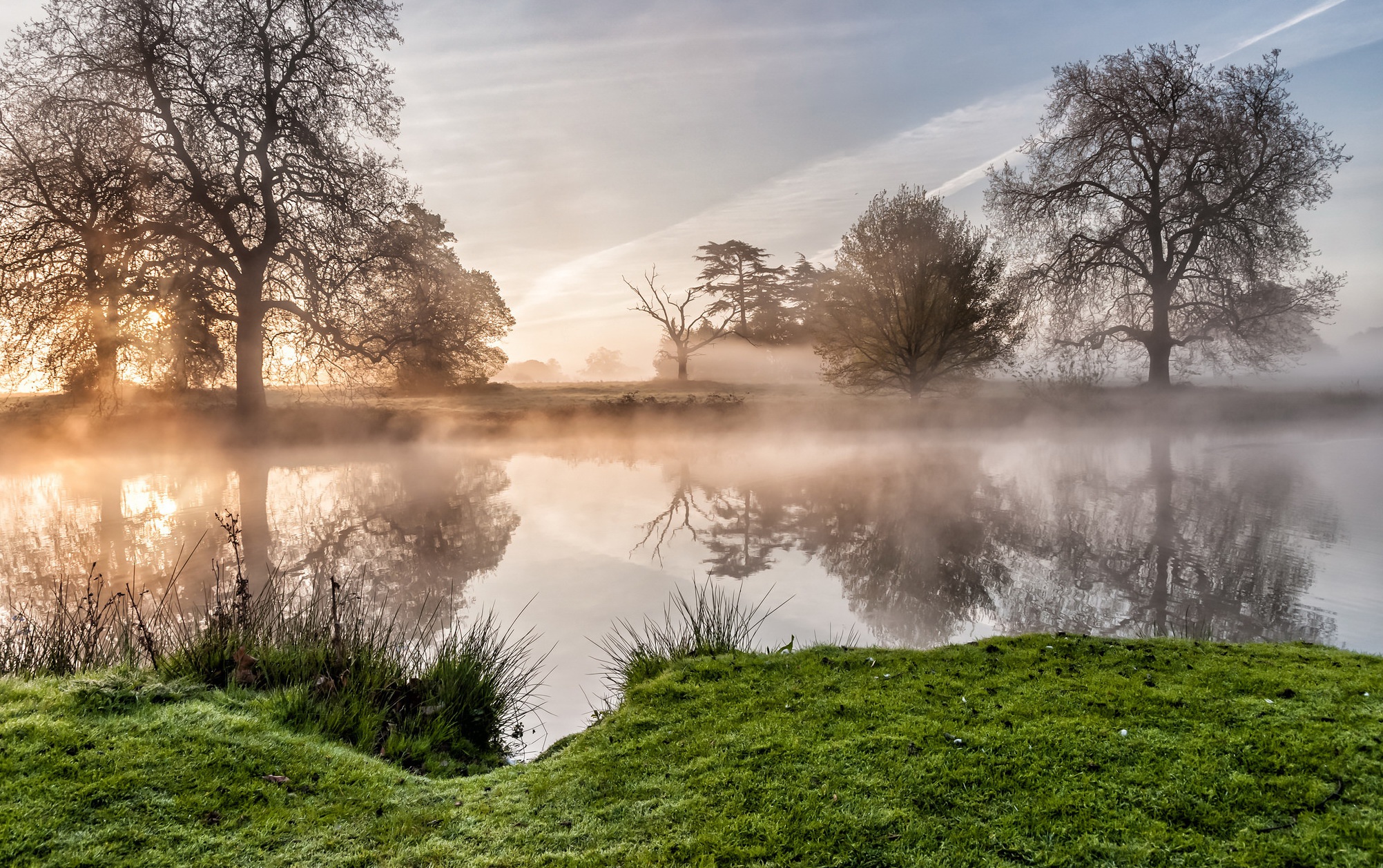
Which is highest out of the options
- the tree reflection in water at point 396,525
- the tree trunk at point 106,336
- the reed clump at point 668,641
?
the tree trunk at point 106,336

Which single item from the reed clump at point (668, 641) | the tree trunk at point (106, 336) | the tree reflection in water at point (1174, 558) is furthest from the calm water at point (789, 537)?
the tree trunk at point (106, 336)

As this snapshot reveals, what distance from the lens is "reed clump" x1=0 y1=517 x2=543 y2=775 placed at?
4543mm

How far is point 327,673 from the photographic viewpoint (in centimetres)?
505

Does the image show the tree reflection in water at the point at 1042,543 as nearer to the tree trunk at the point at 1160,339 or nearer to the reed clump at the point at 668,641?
the reed clump at the point at 668,641

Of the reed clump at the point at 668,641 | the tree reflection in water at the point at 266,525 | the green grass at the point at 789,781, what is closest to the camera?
the green grass at the point at 789,781

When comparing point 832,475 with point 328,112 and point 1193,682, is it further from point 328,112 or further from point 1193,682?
point 328,112

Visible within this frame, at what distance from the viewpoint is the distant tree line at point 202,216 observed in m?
16.5

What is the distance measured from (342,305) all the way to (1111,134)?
1050 inches

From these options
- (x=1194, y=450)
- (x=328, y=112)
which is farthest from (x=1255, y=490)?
(x=328, y=112)

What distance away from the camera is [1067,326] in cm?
2533

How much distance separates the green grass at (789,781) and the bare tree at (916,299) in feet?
62.9

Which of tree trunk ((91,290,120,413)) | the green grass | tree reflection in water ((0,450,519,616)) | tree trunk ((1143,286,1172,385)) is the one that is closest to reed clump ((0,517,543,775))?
the green grass

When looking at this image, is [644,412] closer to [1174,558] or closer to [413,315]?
[413,315]

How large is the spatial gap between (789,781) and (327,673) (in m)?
3.59
